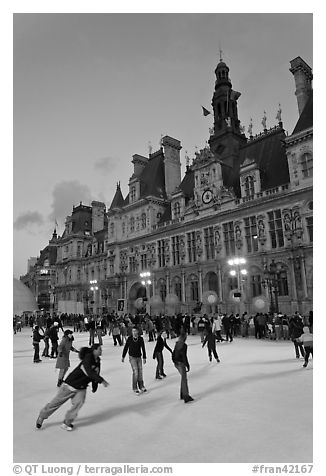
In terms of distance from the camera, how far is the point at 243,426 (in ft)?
20.2

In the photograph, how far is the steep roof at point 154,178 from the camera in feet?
147

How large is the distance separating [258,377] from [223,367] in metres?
1.89

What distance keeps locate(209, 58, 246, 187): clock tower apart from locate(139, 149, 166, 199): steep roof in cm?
883

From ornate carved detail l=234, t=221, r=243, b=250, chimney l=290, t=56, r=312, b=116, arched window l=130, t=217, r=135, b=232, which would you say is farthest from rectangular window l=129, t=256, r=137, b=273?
chimney l=290, t=56, r=312, b=116

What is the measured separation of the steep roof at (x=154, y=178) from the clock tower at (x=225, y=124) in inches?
348

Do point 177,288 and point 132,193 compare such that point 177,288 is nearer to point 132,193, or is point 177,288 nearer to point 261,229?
point 261,229

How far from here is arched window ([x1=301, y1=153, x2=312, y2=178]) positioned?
88.5ft

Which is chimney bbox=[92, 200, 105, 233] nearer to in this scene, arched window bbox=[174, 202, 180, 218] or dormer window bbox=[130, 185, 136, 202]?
dormer window bbox=[130, 185, 136, 202]

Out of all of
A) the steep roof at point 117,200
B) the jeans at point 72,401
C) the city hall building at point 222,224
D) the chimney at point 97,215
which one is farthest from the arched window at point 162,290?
the jeans at point 72,401

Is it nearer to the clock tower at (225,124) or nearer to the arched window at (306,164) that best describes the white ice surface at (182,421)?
the arched window at (306,164)

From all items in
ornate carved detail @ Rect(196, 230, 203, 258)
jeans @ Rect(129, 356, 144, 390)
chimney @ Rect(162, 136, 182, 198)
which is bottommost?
jeans @ Rect(129, 356, 144, 390)
